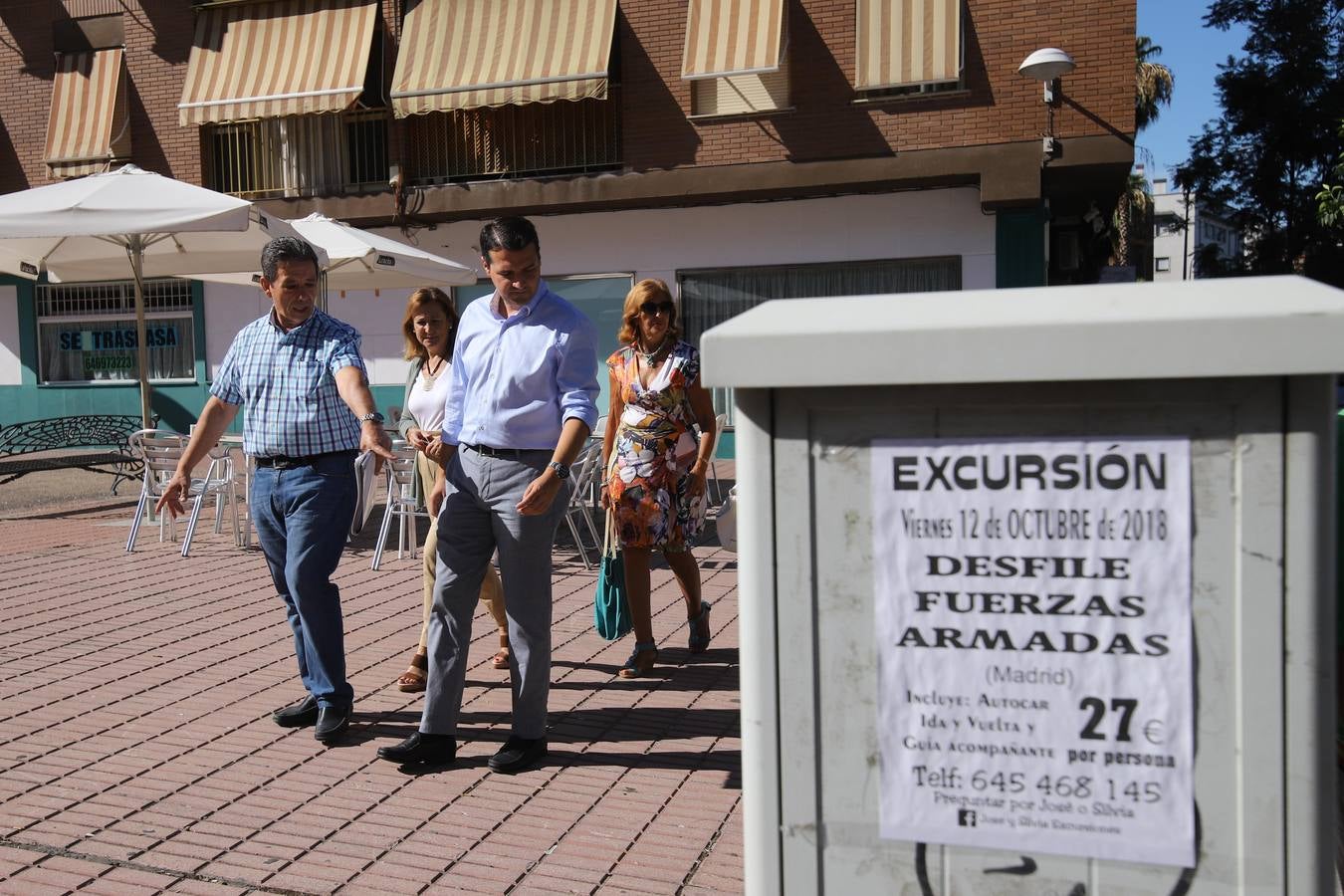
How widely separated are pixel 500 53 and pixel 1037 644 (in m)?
16.1

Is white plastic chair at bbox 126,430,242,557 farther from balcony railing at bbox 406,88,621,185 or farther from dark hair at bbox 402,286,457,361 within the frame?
balcony railing at bbox 406,88,621,185

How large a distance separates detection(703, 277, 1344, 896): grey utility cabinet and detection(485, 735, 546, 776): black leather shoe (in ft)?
8.35

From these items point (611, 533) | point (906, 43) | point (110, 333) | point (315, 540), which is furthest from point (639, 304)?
point (110, 333)

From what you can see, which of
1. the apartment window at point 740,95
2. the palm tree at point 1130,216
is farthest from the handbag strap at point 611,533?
the palm tree at point 1130,216

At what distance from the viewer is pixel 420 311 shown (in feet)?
19.5

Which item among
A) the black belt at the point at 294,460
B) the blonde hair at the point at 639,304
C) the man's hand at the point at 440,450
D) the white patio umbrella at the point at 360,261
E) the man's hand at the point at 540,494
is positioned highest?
the white patio umbrella at the point at 360,261

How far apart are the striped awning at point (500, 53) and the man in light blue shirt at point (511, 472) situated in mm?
12348

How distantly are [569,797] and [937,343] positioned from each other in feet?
9.07

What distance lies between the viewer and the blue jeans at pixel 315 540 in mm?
4371

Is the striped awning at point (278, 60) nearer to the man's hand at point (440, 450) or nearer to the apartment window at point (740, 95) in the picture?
the apartment window at point (740, 95)

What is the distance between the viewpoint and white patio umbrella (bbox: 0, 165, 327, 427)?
8289 mm

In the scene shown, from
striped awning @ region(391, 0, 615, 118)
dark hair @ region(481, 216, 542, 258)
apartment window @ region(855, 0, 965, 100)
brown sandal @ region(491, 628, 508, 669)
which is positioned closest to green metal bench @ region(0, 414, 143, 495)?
striped awning @ region(391, 0, 615, 118)

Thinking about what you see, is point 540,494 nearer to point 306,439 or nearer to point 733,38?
point 306,439

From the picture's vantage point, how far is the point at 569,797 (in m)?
3.90
